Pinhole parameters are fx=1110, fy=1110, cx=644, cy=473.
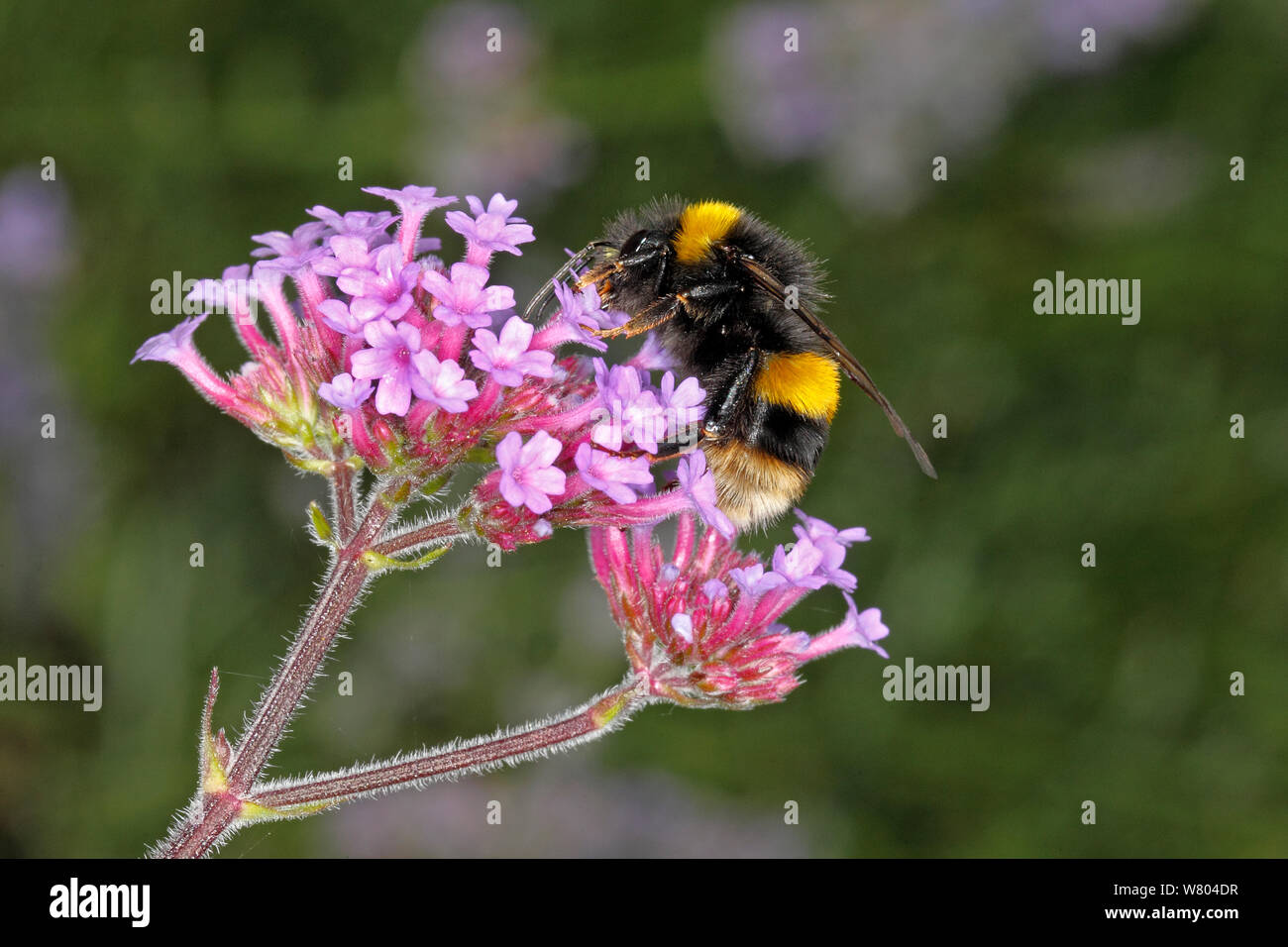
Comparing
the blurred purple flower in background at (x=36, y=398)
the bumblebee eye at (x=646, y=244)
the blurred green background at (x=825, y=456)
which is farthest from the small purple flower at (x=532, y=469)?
the blurred purple flower in background at (x=36, y=398)

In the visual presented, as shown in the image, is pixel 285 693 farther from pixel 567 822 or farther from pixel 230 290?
pixel 567 822

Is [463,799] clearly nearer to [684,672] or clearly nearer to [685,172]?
[684,672]

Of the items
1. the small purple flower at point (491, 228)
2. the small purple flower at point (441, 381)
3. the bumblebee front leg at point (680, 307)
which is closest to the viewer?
the small purple flower at point (441, 381)

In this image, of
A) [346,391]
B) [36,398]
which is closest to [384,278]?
[346,391]

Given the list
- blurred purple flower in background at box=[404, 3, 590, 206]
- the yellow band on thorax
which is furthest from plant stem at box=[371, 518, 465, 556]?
blurred purple flower in background at box=[404, 3, 590, 206]

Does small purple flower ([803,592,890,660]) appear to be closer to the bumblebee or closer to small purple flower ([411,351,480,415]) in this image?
the bumblebee

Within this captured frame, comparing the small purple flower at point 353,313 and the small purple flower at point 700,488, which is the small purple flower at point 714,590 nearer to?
the small purple flower at point 700,488
